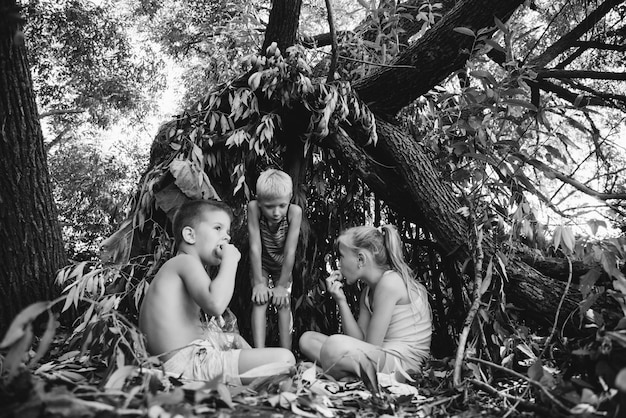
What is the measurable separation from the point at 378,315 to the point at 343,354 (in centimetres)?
35

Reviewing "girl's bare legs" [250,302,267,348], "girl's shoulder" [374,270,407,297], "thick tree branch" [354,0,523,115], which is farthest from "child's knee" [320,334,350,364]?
"thick tree branch" [354,0,523,115]

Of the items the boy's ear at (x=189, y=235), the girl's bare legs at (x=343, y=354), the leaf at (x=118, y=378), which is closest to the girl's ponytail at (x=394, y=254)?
the girl's bare legs at (x=343, y=354)

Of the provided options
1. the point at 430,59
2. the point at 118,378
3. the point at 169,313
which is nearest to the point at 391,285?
the point at 169,313

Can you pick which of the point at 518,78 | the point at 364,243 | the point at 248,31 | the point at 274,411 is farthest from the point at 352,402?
the point at 248,31

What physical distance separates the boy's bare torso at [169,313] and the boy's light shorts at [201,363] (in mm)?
47

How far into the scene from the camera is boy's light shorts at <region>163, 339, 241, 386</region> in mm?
2246

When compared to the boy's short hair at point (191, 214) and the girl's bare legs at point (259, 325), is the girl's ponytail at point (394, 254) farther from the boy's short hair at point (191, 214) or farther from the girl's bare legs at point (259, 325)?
the boy's short hair at point (191, 214)

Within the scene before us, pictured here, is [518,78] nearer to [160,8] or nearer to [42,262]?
[42,262]

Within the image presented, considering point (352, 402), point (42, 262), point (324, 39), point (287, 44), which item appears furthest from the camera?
point (324, 39)

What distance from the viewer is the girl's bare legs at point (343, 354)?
7.99 feet

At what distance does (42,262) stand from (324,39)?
362 centimetres

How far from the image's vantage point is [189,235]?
2549mm

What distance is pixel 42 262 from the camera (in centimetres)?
265

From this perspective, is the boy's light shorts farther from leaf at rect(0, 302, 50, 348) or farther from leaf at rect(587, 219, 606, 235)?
leaf at rect(587, 219, 606, 235)
